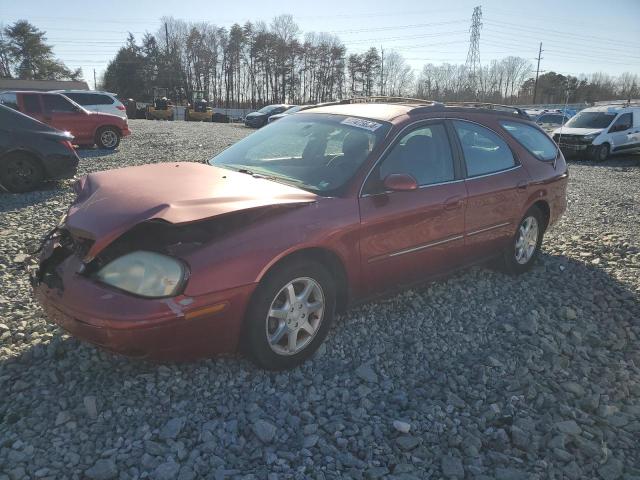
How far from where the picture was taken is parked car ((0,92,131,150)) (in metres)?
13.2

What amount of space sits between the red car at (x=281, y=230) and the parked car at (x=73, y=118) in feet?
37.4

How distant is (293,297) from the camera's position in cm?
303

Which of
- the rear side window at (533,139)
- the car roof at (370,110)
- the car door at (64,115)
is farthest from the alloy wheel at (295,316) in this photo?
the car door at (64,115)

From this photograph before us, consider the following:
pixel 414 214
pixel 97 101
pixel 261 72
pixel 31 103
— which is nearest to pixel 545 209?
pixel 414 214

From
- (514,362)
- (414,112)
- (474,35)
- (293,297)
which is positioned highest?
(474,35)

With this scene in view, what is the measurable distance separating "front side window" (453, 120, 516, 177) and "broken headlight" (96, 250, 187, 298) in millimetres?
2739

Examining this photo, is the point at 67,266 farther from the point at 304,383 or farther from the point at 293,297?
the point at 304,383

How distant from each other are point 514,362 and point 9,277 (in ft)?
13.9

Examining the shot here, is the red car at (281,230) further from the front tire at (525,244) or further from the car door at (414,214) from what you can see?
the front tire at (525,244)

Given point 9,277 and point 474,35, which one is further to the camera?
point 474,35

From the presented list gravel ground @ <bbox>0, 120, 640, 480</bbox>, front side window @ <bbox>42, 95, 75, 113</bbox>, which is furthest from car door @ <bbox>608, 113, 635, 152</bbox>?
front side window @ <bbox>42, 95, 75, 113</bbox>

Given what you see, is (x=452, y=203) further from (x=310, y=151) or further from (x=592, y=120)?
(x=592, y=120)

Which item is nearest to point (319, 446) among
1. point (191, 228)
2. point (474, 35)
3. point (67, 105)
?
point (191, 228)

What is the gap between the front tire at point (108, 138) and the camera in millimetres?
14211
